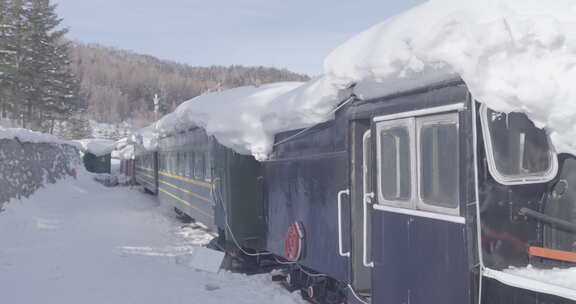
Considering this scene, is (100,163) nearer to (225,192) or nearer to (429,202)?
(225,192)

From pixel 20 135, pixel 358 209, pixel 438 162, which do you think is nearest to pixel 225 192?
pixel 358 209

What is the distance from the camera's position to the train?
3.24 m

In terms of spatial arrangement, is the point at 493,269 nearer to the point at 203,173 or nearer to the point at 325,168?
the point at 325,168

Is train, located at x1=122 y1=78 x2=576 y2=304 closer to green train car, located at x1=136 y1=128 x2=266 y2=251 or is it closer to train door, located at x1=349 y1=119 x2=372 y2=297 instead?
train door, located at x1=349 y1=119 x2=372 y2=297

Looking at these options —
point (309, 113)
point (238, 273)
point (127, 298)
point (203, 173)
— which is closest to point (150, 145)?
point (203, 173)

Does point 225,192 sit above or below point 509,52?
below

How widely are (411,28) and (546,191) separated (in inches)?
58.8

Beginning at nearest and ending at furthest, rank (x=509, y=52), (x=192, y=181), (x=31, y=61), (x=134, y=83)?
(x=509, y=52), (x=192, y=181), (x=31, y=61), (x=134, y=83)

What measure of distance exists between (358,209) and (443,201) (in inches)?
55.6

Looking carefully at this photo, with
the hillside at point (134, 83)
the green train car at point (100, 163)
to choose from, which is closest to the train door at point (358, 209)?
the green train car at point (100, 163)

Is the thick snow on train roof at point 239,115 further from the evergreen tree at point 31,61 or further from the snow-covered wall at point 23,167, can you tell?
the evergreen tree at point 31,61

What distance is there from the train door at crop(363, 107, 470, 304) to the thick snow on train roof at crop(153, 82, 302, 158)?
3.01 meters

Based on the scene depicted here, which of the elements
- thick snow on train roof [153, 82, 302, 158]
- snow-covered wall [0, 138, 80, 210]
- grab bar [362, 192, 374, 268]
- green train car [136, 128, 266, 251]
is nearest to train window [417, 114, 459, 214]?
grab bar [362, 192, 374, 268]

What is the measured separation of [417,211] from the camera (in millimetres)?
3891
